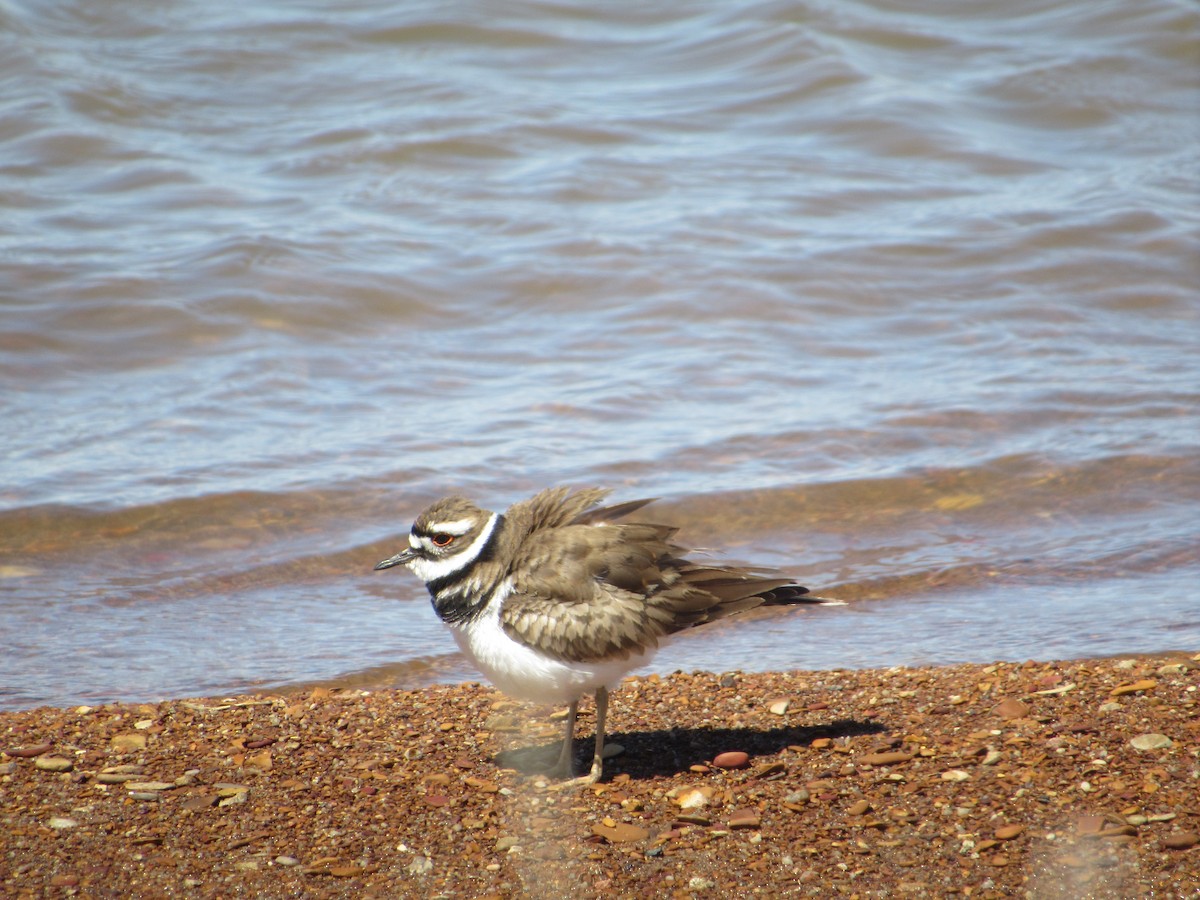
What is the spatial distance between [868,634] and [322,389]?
5.43 metres

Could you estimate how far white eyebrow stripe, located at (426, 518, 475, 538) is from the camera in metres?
5.00

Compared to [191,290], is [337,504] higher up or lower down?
lower down

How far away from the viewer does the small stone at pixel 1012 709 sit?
17.0 ft

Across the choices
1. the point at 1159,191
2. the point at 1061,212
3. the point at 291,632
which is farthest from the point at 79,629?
the point at 1159,191

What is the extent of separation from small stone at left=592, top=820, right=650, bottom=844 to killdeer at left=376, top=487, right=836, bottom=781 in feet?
1.38

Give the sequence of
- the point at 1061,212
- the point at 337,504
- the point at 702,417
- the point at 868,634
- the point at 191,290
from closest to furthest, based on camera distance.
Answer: the point at 868,634 < the point at 337,504 < the point at 702,417 < the point at 191,290 < the point at 1061,212

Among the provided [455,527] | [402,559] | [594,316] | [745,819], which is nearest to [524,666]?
[455,527]

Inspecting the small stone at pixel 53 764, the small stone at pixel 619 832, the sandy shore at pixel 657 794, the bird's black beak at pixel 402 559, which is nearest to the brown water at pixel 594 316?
the sandy shore at pixel 657 794

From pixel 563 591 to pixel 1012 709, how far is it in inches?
78.2

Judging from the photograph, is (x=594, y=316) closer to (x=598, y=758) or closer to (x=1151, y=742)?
(x=598, y=758)

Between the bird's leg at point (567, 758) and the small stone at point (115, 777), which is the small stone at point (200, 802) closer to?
the small stone at point (115, 777)

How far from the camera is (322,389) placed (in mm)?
10430

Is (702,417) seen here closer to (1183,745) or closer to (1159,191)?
(1183,745)

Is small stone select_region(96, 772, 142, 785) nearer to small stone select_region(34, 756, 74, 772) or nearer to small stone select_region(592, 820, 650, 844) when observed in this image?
small stone select_region(34, 756, 74, 772)
